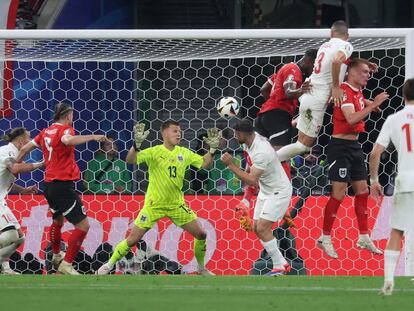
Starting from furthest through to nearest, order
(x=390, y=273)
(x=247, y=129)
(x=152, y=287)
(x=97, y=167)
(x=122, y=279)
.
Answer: (x=97, y=167) → (x=247, y=129) → (x=122, y=279) → (x=152, y=287) → (x=390, y=273)

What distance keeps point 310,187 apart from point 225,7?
24.1 feet

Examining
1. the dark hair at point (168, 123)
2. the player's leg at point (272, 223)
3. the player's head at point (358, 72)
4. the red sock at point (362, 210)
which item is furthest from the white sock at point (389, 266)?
the dark hair at point (168, 123)

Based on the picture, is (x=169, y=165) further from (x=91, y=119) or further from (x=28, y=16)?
(x=28, y=16)

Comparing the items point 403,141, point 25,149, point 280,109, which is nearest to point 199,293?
point 403,141

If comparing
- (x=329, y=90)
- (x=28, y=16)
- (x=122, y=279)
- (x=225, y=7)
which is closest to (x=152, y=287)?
(x=122, y=279)

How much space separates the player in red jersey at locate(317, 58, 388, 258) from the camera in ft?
43.9

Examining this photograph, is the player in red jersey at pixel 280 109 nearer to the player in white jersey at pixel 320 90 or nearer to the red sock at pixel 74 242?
the player in white jersey at pixel 320 90

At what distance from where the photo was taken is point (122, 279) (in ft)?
40.7

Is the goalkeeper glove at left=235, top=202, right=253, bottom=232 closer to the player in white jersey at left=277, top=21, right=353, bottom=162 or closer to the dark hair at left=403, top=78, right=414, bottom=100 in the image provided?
the player in white jersey at left=277, top=21, right=353, bottom=162

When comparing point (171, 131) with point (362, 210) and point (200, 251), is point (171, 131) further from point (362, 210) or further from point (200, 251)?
point (362, 210)

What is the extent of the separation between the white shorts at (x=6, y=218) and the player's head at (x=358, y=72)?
4.08 m

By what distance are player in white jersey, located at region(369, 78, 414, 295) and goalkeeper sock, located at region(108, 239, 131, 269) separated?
175 inches

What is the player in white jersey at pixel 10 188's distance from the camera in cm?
1441

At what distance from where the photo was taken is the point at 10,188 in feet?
50.0
